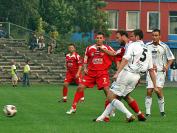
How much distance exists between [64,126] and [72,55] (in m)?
12.2

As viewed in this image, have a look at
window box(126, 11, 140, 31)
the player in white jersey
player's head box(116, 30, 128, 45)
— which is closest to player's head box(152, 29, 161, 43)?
the player in white jersey

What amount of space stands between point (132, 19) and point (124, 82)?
5847cm

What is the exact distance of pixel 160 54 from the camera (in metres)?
20.1

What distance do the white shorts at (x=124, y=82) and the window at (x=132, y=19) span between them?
5817 cm

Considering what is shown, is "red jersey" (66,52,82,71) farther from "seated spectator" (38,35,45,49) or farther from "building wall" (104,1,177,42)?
"building wall" (104,1,177,42)

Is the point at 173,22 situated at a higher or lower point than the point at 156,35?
lower

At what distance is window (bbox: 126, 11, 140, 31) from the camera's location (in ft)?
246

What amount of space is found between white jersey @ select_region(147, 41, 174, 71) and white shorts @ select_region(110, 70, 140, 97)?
3117 millimetres

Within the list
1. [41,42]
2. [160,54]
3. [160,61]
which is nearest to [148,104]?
[160,61]

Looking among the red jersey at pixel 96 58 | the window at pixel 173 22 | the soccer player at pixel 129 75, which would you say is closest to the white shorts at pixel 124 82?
the soccer player at pixel 129 75

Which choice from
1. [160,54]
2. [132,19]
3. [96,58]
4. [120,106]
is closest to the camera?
[120,106]

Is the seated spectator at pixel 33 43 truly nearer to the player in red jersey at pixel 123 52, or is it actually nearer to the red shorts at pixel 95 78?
the red shorts at pixel 95 78

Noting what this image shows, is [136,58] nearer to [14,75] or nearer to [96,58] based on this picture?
[96,58]

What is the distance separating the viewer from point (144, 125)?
1631 centimetres
